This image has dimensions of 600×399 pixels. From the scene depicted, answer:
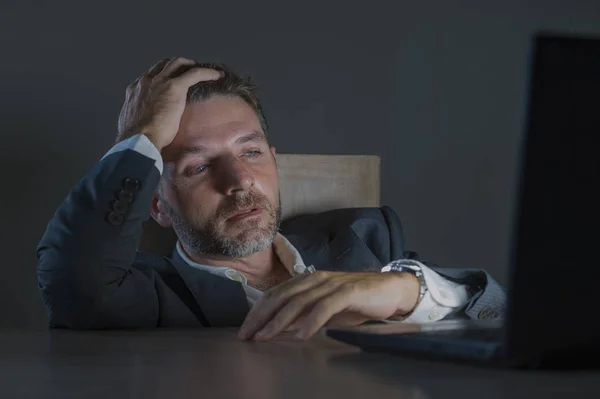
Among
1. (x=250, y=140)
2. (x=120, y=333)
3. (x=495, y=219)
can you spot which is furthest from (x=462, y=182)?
(x=120, y=333)

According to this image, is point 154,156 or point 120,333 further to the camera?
point 154,156

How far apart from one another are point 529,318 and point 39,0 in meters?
1.93

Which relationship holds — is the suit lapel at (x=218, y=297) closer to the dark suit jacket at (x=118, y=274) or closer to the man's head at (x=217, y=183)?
the dark suit jacket at (x=118, y=274)

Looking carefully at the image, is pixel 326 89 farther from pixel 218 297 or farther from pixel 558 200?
pixel 558 200

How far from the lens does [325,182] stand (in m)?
2.16

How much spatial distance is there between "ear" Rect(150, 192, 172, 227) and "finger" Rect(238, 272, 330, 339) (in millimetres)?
962

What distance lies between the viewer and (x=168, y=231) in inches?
81.8

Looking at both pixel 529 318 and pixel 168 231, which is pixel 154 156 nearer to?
pixel 168 231

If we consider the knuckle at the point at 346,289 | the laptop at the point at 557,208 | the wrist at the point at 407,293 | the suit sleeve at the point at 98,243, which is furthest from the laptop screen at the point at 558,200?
the suit sleeve at the point at 98,243

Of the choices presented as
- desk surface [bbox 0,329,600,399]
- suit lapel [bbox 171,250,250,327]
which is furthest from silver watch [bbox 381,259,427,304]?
desk surface [bbox 0,329,600,399]

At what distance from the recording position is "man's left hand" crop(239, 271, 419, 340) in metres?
0.97

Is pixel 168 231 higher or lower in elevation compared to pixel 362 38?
lower

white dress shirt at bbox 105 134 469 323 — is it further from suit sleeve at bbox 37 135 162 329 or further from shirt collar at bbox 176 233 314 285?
shirt collar at bbox 176 233 314 285

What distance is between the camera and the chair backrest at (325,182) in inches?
84.4
